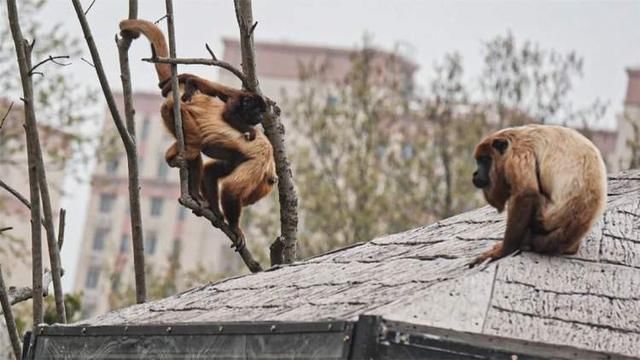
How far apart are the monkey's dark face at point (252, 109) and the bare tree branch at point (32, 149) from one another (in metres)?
2.41

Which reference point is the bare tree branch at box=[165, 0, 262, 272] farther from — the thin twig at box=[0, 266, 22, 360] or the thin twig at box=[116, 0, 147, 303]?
the thin twig at box=[0, 266, 22, 360]

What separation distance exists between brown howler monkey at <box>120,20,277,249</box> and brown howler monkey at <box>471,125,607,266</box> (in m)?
4.32

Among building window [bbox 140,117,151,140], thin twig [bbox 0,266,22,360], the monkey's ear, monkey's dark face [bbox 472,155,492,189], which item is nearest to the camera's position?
the monkey's ear

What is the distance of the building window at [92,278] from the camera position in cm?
10031

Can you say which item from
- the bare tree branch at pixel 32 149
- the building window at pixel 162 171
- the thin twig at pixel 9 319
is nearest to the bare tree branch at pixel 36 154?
the bare tree branch at pixel 32 149

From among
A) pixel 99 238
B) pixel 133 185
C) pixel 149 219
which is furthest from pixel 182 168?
pixel 99 238

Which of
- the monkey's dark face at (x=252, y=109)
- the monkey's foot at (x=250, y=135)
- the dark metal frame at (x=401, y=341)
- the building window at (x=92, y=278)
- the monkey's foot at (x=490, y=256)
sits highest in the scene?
the monkey's dark face at (x=252, y=109)

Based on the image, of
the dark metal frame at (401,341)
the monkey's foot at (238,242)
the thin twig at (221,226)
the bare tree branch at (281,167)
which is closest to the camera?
the dark metal frame at (401,341)

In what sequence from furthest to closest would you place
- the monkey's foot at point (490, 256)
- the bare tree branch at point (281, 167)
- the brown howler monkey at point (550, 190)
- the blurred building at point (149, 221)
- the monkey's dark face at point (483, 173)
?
the blurred building at point (149, 221) → the bare tree branch at point (281, 167) → the monkey's dark face at point (483, 173) → the brown howler monkey at point (550, 190) → the monkey's foot at point (490, 256)

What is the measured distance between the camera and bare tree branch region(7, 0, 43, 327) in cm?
896

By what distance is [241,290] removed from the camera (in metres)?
8.09

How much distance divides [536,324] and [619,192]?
1830 millimetres

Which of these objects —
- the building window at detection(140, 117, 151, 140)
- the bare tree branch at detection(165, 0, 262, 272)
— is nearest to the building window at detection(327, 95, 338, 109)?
the bare tree branch at detection(165, 0, 262, 272)

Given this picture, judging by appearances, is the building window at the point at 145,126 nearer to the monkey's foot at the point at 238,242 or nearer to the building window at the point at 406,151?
the building window at the point at 406,151
